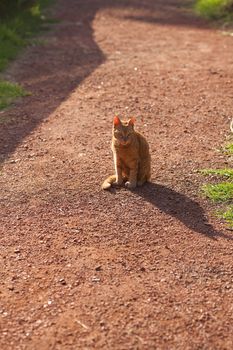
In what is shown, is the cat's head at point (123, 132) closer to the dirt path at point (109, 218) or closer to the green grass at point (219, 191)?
the dirt path at point (109, 218)

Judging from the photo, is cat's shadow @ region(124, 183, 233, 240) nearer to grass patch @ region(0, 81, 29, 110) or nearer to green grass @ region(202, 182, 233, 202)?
green grass @ region(202, 182, 233, 202)

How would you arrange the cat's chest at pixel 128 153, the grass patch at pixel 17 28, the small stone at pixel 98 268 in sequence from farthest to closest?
1. the grass patch at pixel 17 28
2. the cat's chest at pixel 128 153
3. the small stone at pixel 98 268

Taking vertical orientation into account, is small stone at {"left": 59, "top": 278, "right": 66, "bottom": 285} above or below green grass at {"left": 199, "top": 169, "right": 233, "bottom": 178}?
above

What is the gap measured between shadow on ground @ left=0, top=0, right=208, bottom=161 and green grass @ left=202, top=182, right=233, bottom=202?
2040 mm

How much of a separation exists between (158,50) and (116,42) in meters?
0.95

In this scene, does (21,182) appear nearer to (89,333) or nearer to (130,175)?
(130,175)

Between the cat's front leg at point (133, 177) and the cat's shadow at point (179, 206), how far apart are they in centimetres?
5

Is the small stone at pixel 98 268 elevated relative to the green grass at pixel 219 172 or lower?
elevated

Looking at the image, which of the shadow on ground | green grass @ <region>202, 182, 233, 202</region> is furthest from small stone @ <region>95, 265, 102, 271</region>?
the shadow on ground

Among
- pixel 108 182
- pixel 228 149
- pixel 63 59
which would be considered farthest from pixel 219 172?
pixel 63 59

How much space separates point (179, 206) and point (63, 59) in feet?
18.2

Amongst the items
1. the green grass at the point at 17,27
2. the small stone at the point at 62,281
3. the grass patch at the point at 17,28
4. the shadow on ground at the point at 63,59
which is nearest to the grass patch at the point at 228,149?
the shadow on ground at the point at 63,59

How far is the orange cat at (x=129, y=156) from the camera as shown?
18.2ft

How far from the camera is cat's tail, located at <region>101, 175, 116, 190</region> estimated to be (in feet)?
18.8
